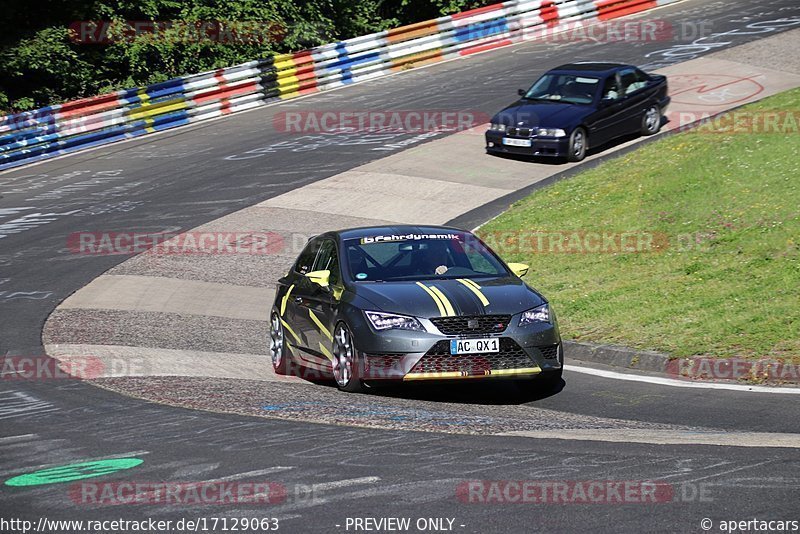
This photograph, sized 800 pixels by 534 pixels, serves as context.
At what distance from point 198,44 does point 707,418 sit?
1063 inches

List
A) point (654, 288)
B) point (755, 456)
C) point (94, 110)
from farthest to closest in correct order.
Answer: point (94, 110) < point (654, 288) < point (755, 456)

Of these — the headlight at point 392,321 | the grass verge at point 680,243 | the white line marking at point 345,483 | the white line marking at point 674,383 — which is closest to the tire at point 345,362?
the headlight at point 392,321

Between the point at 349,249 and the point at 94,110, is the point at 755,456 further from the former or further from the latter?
the point at 94,110

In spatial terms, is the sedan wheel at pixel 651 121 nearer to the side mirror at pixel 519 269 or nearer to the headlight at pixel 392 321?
the side mirror at pixel 519 269

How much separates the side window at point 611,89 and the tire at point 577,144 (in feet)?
3.66

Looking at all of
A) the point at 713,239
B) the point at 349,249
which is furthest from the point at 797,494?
the point at 713,239

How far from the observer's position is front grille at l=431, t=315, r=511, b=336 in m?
9.91

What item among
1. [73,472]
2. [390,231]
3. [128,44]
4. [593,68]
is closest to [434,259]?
[390,231]

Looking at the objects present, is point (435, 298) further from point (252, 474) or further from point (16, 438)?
point (16, 438)

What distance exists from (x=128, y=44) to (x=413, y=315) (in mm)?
25306

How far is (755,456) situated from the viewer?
7.46 metres

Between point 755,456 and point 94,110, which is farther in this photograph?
point 94,110

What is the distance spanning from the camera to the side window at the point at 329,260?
36.9 feet

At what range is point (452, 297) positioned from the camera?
10219 mm
